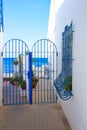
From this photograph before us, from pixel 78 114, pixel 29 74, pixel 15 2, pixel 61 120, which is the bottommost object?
pixel 61 120

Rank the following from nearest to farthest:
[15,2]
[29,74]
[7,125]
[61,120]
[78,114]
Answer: [78,114]
[7,125]
[61,120]
[29,74]
[15,2]

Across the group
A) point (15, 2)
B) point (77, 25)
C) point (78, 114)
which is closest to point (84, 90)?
Result: point (78, 114)

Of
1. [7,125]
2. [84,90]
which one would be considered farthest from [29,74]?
[84,90]

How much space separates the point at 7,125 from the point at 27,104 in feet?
6.31

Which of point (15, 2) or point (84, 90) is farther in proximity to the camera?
point (15, 2)

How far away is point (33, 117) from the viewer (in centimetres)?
545

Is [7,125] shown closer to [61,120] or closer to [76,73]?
[61,120]

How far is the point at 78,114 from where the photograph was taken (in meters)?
3.83

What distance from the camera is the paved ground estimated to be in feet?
15.7

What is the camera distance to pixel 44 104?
678 cm

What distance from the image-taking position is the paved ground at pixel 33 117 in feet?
15.7

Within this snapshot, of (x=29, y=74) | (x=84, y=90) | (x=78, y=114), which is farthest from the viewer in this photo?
(x=29, y=74)

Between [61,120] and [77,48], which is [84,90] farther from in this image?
[61,120]

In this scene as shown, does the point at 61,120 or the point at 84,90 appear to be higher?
the point at 84,90
